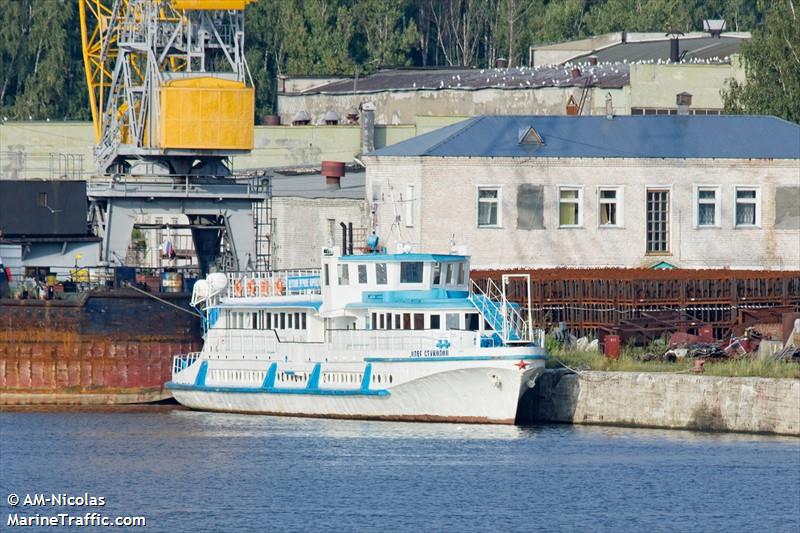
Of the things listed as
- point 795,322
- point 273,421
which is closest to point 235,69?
point 273,421

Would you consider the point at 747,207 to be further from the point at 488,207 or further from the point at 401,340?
the point at 401,340

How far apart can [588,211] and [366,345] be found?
559 inches

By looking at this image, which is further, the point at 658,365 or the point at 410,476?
the point at 658,365

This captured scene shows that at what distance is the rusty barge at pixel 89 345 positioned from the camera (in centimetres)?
6166

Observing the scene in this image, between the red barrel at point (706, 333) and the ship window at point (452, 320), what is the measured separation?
8178 mm

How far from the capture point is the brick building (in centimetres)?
6694

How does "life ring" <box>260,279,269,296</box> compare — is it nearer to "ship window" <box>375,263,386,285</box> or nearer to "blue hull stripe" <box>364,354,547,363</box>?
"ship window" <box>375,263,386,285</box>

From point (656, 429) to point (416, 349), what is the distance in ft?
21.7

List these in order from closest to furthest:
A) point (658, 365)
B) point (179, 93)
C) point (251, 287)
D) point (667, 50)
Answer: point (658, 365) → point (251, 287) → point (179, 93) → point (667, 50)

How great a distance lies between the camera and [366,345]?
2195 inches

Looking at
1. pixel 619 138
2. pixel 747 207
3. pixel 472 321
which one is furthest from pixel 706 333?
pixel 619 138

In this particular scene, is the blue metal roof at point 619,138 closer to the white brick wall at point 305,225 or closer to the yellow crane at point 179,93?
the white brick wall at point 305,225

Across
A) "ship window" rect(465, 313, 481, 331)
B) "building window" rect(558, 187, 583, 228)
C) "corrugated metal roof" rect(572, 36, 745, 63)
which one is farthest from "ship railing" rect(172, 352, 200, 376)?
"corrugated metal roof" rect(572, 36, 745, 63)

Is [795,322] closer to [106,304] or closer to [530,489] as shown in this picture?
[530,489]
